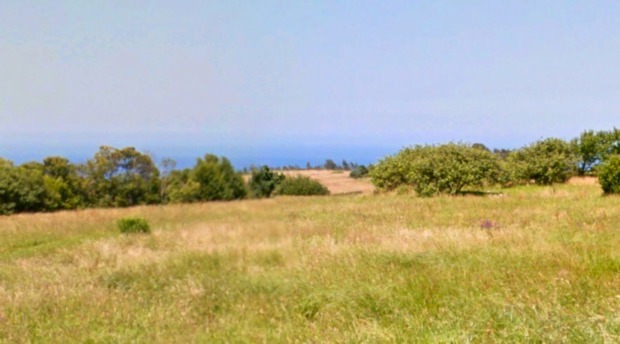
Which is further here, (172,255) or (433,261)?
(172,255)

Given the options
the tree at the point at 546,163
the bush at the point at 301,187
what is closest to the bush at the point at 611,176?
the tree at the point at 546,163

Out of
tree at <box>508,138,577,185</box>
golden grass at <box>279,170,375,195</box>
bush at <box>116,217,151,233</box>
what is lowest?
bush at <box>116,217,151,233</box>

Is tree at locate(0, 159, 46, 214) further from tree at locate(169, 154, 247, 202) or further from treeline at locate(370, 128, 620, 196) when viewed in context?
treeline at locate(370, 128, 620, 196)

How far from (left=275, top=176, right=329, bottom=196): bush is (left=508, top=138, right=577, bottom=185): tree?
14.4 metres

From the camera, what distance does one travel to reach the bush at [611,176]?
596 inches

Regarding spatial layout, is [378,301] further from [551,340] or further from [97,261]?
[97,261]

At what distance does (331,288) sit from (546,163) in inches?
1018

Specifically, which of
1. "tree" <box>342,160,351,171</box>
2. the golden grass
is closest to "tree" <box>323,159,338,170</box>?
"tree" <box>342,160,351,171</box>

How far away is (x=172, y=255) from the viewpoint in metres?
7.48

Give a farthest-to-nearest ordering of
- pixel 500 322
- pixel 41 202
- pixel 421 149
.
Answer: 1. pixel 41 202
2. pixel 421 149
3. pixel 500 322

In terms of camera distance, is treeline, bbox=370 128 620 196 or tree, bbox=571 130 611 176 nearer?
treeline, bbox=370 128 620 196

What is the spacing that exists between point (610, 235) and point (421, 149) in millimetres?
17519

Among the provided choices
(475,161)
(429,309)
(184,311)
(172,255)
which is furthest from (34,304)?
(475,161)

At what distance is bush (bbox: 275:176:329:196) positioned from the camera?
28138 mm
